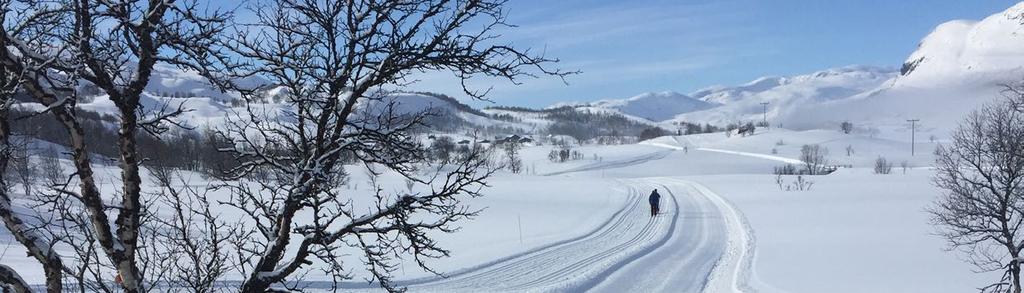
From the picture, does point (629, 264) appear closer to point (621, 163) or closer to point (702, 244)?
point (702, 244)

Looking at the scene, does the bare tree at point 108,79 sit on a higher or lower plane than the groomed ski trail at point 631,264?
higher

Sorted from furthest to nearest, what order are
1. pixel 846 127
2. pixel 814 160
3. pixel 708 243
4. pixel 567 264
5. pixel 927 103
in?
pixel 846 127 < pixel 927 103 < pixel 814 160 < pixel 708 243 < pixel 567 264

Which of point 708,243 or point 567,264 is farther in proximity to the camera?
point 708,243

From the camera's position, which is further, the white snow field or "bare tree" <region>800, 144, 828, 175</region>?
"bare tree" <region>800, 144, 828, 175</region>

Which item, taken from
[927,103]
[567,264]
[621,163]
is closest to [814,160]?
[621,163]

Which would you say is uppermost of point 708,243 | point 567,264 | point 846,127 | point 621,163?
point 846,127

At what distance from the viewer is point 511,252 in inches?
813

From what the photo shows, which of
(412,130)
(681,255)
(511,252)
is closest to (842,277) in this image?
(681,255)

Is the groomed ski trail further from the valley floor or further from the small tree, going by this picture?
the small tree

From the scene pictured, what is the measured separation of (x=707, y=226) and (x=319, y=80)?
1112 inches

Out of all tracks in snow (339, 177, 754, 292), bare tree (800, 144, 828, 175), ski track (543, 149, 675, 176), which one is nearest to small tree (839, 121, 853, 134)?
bare tree (800, 144, 828, 175)

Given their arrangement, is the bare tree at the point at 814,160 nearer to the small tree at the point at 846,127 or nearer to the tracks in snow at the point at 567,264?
the small tree at the point at 846,127

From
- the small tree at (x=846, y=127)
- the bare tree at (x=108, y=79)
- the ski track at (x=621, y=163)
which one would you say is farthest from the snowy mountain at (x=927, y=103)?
the bare tree at (x=108, y=79)

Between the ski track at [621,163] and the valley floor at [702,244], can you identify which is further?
the ski track at [621,163]
